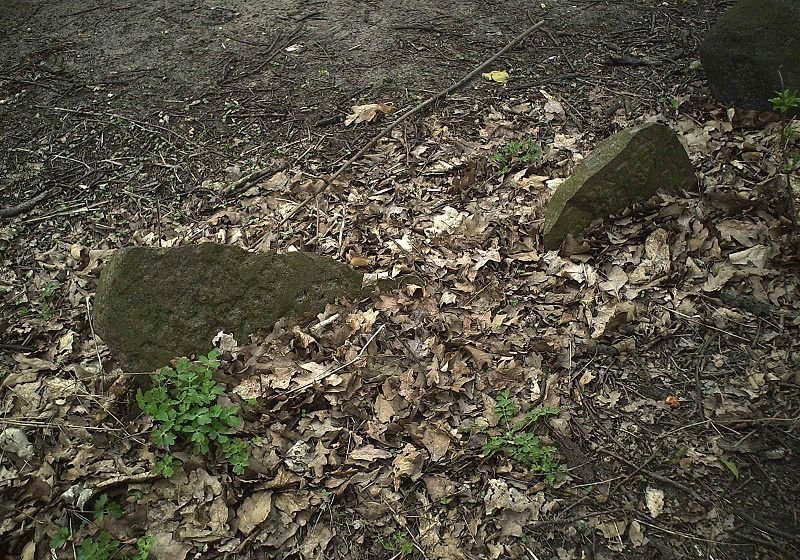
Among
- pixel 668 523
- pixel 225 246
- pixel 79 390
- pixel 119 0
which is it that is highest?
pixel 119 0

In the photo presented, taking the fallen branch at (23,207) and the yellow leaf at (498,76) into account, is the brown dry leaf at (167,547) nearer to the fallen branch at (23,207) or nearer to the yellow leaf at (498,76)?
the fallen branch at (23,207)

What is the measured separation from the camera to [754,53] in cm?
440

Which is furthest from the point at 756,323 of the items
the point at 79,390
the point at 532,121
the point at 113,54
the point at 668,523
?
the point at 113,54

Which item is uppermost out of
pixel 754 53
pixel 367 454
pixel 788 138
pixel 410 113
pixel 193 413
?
pixel 754 53

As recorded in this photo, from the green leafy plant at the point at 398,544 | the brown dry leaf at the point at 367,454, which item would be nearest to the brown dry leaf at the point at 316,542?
the green leafy plant at the point at 398,544

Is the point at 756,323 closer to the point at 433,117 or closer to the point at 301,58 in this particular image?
the point at 433,117

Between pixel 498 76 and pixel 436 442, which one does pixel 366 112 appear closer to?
pixel 498 76

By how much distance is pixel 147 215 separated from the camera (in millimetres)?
4605

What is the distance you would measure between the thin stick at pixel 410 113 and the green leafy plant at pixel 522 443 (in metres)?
2.22

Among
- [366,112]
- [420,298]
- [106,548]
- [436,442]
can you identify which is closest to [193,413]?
[106,548]

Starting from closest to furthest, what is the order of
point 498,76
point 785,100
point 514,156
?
1. point 785,100
2. point 514,156
3. point 498,76

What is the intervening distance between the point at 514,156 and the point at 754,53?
1.89 metres

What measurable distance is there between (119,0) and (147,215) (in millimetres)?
3460

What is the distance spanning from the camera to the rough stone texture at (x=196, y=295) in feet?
10.4
